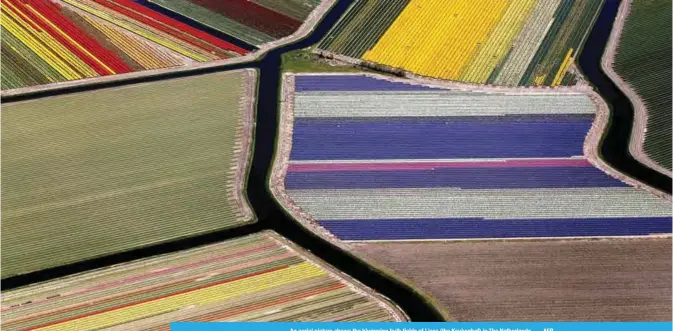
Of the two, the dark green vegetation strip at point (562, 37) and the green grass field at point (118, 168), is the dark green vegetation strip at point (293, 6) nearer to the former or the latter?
the green grass field at point (118, 168)

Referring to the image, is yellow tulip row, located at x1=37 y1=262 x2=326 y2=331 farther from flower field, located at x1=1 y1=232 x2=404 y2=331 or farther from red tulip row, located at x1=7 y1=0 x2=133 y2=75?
red tulip row, located at x1=7 y1=0 x2=133 y2=75

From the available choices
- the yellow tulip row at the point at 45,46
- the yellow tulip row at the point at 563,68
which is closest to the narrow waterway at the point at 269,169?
the yellow tulip row at the point at 563,68

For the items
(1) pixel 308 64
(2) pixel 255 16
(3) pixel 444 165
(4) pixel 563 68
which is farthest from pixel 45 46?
(4) pixel 563 68

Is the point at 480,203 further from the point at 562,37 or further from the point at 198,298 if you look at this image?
the point at 562,37

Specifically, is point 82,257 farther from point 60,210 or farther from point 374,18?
point 374,18

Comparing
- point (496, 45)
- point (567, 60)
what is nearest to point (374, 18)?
point (496, 45)
